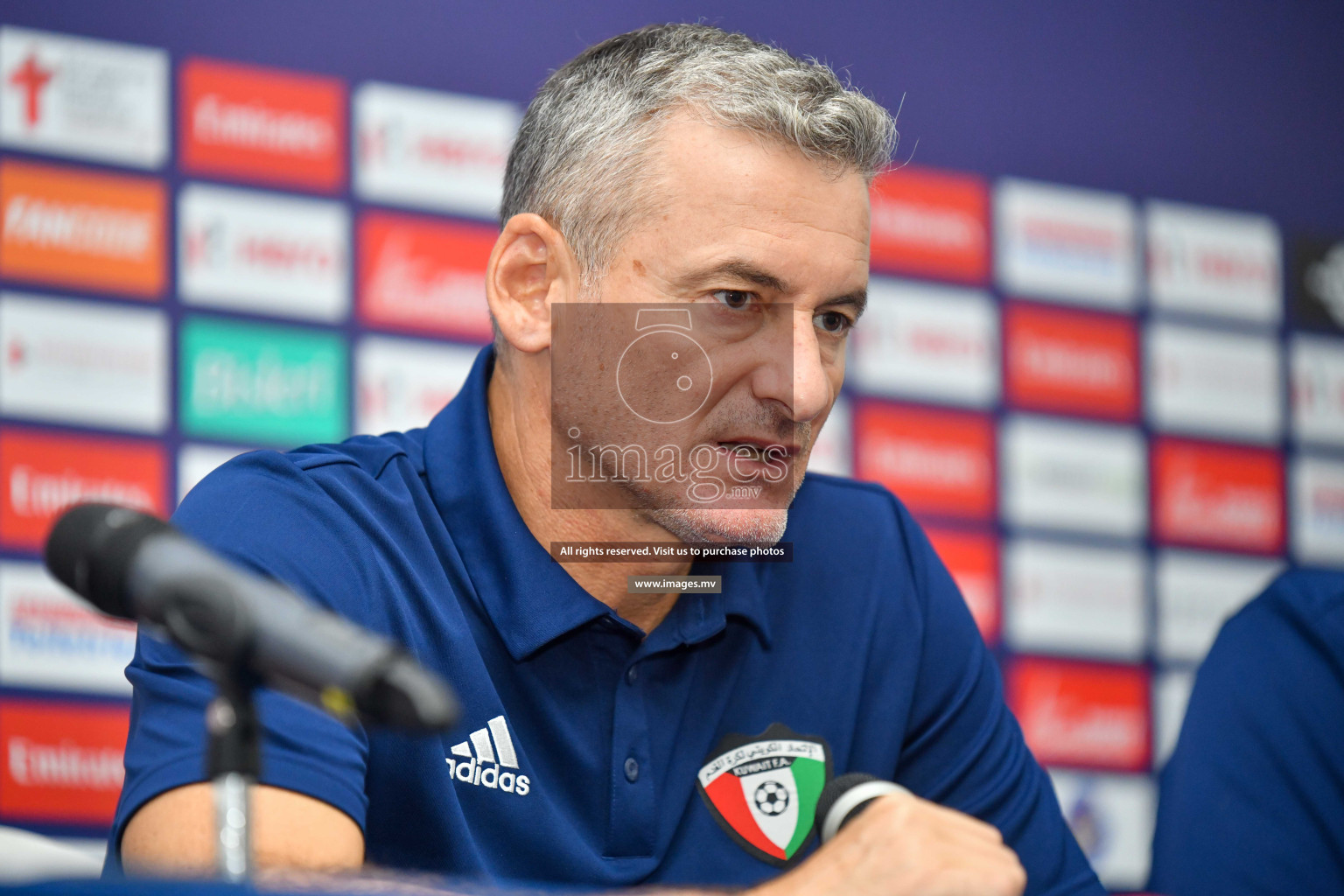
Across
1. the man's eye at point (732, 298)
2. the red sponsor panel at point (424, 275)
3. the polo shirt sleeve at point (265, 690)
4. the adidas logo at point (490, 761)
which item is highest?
the red sponsor panel at point (424, 275)

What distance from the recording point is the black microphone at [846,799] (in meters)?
0.98

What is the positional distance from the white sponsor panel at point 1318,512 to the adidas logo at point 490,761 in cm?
269

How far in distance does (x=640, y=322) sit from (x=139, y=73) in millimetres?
1612

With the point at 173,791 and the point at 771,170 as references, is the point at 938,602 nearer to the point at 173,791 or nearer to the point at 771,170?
the point at 771,170

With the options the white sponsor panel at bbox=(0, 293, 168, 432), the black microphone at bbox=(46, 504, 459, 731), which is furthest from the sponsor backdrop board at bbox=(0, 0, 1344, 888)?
the black microphone at bbox=(46, 504, 459, 731)

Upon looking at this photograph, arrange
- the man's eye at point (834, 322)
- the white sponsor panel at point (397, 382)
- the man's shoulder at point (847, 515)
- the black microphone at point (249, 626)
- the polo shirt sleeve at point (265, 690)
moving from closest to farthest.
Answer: the black microphone at point (249, 626), the polo shirt sleeve at point (265, 690), the man's eye at point (834, 322), the man's shoulder at point (847, 515), the white sponsor panel at point (397, 382)

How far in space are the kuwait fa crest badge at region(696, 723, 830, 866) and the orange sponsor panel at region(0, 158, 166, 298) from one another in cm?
166

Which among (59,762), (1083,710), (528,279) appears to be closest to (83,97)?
(59,762)

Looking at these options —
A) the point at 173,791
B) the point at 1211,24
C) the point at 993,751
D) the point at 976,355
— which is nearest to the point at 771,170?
the point at 993,751

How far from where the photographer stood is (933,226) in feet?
10.2

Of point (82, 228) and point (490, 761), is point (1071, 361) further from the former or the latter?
point (490, 761)

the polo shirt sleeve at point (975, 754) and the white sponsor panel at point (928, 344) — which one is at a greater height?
the white sponsor panel at point (928, 344)

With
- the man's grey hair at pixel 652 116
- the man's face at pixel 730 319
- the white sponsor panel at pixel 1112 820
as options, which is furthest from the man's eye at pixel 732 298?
the white sponsor panel at pixel 1112 820

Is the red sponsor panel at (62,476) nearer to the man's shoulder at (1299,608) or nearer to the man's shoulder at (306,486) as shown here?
the man's shoulder at (306,486)
